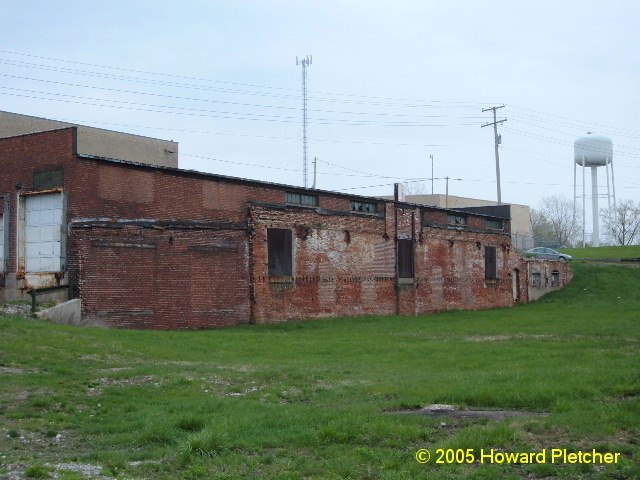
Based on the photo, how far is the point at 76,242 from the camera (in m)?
24.9

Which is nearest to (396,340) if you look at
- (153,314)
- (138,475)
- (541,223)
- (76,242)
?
(153,314)

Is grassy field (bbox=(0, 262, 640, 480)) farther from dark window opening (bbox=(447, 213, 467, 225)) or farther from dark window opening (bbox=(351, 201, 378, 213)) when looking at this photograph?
dark window opening (bbox=(447, 213, 467, 225))

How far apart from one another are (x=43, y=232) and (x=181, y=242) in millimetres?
4681

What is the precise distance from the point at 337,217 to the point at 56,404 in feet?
75.0

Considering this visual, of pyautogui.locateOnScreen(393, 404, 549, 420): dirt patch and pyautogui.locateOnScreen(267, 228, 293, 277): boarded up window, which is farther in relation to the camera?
pyautogui.locateOnScreen(267, 228, 293, 277): boarded up window

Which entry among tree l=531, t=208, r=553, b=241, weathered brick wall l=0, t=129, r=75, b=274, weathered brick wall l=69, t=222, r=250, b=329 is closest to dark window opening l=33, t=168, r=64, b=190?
weathered brick wall l=0, t=129, r=75, b=274

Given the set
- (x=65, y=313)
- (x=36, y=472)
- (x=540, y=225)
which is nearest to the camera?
(x=36, y=472)

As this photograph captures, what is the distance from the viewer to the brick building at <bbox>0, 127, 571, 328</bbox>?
992 inches

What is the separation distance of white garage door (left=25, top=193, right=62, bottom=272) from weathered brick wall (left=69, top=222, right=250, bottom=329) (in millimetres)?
1035

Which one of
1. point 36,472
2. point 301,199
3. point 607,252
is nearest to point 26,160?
point 301,199

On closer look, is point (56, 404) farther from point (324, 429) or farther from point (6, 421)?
point (324, 429)

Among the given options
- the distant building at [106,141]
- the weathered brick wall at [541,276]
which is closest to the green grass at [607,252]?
the weathered brick wall at [541,276]

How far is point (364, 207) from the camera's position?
36.1m

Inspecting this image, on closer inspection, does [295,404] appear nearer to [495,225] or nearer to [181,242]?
[181,242]
